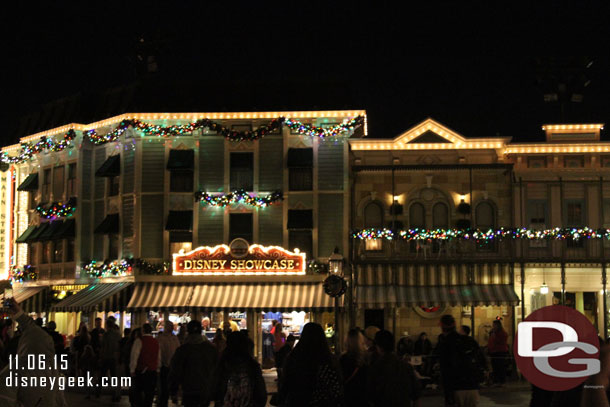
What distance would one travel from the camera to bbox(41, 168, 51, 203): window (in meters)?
39.0

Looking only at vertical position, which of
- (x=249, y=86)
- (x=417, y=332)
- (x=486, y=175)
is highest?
(x=249, y=86)

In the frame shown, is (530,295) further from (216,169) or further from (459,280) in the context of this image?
(216,169)

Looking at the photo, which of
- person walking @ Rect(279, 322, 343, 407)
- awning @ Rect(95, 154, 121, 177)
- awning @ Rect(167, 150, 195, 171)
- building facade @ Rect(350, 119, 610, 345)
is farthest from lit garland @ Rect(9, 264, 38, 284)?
person walking @ Rect(279, 322, 343, 407)

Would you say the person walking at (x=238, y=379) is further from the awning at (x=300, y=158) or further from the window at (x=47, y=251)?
the window at (x=47, y=251)

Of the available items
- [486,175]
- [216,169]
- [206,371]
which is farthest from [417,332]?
[206,371]

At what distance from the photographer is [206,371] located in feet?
44.8

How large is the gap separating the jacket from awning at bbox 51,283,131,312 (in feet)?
67.7

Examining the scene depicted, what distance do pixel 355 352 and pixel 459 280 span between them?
77.2 ft

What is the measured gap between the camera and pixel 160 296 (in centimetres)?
3412

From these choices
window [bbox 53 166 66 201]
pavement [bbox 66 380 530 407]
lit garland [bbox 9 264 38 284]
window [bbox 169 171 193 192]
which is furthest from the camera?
lit garland [bbox 9 264 38 284]

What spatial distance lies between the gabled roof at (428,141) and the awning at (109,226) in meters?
9.07

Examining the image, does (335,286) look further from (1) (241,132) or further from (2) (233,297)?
(1) (241,132)

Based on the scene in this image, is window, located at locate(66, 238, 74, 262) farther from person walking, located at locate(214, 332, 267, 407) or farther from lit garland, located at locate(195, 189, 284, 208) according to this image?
person walking, located at locate(214, 332, 267, 407)

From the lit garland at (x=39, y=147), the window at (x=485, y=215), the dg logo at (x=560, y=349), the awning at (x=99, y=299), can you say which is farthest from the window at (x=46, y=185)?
the dg logo at (x=560, y=349)
